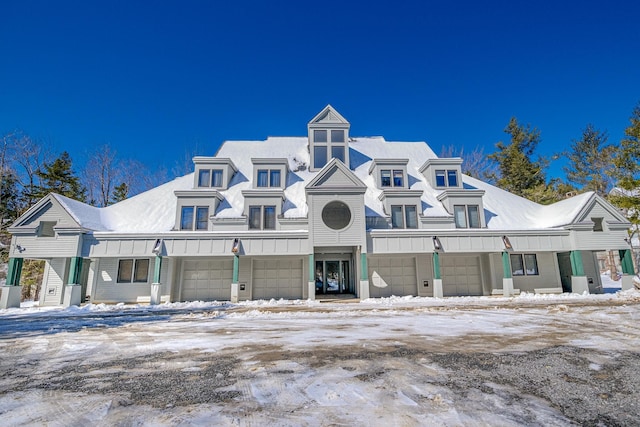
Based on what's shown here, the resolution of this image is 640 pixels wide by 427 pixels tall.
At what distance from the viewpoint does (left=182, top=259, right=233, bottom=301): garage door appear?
693 inches

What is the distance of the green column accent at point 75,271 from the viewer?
15336 mm

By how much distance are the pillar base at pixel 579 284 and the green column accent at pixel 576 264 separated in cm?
23

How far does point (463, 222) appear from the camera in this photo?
18641mm

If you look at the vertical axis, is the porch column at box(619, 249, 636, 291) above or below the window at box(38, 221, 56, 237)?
below

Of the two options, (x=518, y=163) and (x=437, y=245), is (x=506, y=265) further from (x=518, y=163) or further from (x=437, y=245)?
(x=518, y=163)

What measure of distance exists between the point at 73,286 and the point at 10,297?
278 centimetres

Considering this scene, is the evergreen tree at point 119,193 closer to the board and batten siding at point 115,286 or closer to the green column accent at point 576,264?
the board and batten siding at point 115,286

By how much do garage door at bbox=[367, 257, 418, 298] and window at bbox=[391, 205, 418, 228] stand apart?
2007mm

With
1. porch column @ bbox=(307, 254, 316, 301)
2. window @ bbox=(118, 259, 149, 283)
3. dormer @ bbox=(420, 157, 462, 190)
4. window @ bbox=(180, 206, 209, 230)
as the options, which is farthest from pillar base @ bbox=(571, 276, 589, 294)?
window @ bbox=(118, 259, 149, 283)

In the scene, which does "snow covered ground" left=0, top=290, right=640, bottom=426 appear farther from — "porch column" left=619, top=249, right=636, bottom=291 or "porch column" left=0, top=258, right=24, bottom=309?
"porch column" left=619, top=249, right=636, bottom=291

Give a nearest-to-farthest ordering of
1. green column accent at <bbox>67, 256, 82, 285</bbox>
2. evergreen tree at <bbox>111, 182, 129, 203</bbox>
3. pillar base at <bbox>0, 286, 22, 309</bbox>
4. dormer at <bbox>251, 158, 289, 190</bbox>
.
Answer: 1. pillar base at <bbox>0, 286, 22, 309</bbox>
2. green column accent at <bbox>67, 256, 82, 285</bbox>
3. dormer at <bbox>251, 158, 289, 190</bbox>
4. evergreen tree at <bbox>111, 182, 129, 203</bbox>

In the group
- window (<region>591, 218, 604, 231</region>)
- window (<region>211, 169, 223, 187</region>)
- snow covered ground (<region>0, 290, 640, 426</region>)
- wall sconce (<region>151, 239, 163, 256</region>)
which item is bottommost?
snow covered ground (<region>0, 290, 640, 426</region>)

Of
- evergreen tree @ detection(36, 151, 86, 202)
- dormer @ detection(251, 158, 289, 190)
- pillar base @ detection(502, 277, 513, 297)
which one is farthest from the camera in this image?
evergreen tree @ detection(36, 151, 86, 202)

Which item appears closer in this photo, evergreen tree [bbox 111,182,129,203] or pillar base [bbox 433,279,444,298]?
pillar base [bbox 433,279,444,298]
